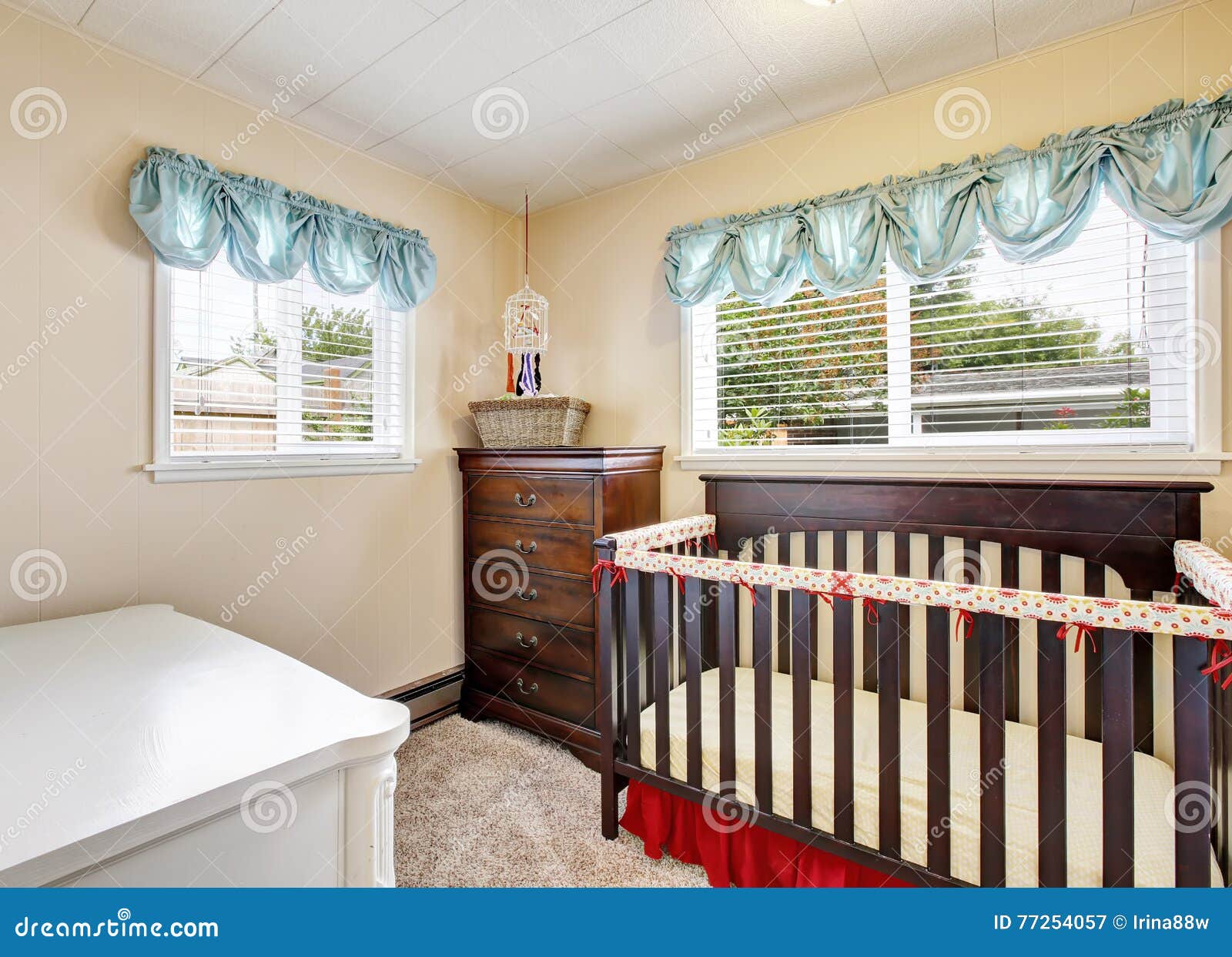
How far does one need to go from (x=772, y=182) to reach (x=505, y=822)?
8.12 ft

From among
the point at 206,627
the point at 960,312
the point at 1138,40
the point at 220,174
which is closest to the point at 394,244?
the point at 220,174

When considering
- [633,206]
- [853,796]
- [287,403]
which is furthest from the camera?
[633,206]

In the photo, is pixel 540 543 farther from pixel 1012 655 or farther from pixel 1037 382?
pixel 1037 382

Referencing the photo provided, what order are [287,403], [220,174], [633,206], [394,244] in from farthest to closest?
1. [633,206]
2. [394,244]
3. [287,403]
4. [220,174]

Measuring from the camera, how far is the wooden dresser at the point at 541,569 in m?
2.42

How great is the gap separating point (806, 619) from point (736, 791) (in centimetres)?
55

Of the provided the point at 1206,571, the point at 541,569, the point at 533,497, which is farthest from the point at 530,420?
the point at 1206,571

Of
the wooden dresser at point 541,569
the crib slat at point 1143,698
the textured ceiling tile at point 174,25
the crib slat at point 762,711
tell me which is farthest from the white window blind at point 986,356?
the textured ceiling tile at point 174,25

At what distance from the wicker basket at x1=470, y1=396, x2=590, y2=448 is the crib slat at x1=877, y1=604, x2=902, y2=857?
1.59m

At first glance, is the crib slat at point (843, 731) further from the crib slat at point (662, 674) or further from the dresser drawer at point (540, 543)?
the dresser drawer at point (540, 543)

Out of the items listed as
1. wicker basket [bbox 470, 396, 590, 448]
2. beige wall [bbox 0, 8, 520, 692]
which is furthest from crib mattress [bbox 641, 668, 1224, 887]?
beige wall [bbox 0, 8, 520, 692]

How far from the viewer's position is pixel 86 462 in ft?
6.06

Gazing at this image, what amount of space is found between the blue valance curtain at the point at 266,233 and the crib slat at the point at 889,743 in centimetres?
220

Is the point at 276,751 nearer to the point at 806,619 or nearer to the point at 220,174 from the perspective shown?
the point at 806,619
